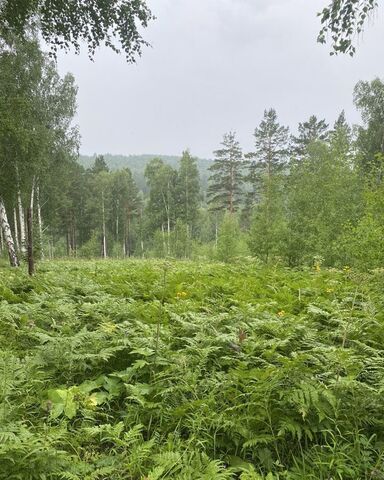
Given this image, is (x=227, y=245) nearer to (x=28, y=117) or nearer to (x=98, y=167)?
(x=28, y=117)

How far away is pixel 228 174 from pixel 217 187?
2286 millimetres

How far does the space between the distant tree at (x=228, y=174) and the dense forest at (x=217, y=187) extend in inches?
5.2

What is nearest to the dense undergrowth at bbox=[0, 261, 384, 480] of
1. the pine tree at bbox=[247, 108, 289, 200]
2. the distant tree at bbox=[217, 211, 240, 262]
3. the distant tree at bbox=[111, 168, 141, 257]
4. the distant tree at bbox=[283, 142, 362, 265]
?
the distant tree at bbox=[283, 142, 362, 265]

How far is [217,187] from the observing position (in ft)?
156

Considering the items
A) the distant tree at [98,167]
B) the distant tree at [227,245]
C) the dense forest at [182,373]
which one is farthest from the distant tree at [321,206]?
the distant tree at [98,167]

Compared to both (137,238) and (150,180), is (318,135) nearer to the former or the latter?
(150,180)

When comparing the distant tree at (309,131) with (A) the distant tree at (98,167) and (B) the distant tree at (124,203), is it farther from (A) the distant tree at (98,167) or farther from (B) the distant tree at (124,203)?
(A) the distant tree at (98,167)

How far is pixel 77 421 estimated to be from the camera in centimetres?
266

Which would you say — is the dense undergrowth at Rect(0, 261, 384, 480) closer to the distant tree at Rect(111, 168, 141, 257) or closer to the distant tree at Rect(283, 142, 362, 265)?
the distant tree at Rect(283, 142, 362, 265)

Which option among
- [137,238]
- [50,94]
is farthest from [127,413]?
A: [137,238]

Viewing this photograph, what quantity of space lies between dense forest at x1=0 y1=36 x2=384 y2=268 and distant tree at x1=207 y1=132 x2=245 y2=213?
0.43 feet

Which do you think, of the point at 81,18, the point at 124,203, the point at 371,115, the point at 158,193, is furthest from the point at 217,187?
the point at 81,18

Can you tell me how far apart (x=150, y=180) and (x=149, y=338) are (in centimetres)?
5269

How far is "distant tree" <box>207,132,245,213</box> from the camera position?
47.2 metres
